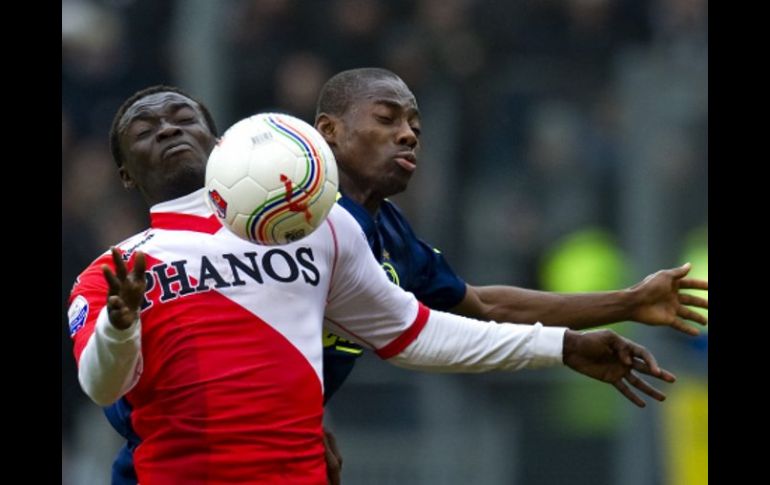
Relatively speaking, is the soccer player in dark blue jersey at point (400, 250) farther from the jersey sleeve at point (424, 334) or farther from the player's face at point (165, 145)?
the player's face at point (165, 145)

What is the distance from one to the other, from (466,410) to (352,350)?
334cm

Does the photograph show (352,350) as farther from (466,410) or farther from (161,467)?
(466,410)

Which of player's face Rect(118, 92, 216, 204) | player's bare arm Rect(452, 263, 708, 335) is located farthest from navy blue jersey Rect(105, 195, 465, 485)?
player's face Rect(118, 92, 216, 204)

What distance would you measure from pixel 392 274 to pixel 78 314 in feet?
5.42

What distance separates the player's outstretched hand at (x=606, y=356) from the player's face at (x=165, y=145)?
156cm

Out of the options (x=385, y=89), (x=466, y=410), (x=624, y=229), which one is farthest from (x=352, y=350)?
(x=624, y=229)

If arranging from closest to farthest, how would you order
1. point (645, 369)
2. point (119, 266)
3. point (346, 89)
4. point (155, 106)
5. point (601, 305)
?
1. point (119, 266)
2. point (155, 106)
3. point (645, 369)
4. point (346, 89)
5. point (601, 305)

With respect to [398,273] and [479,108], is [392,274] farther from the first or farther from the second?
[479,108]

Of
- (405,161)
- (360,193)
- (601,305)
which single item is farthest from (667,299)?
(360,193)

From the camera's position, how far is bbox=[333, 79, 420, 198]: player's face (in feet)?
20.0

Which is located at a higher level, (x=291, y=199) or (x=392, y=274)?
(x=291, y=199)

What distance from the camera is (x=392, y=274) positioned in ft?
20.5

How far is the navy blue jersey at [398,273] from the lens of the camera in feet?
20.2

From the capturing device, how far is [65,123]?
10.0 m
